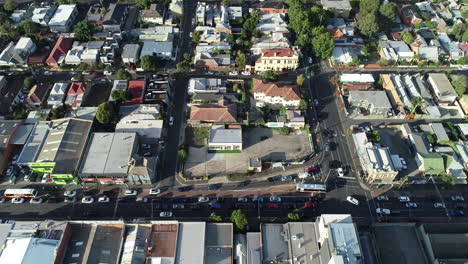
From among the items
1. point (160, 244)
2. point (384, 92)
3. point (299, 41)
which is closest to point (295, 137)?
point (384, 92)

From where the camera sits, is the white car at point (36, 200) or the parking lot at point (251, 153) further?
the parking lot at point (251, 153)

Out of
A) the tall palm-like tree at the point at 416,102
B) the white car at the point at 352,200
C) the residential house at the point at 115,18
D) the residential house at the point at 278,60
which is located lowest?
the white car at the point at 352,200

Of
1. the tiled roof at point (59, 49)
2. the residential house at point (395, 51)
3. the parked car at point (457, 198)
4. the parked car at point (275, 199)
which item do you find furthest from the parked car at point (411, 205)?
the tiled roof at point (59, 49)

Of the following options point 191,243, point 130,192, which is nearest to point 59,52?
point 130,192

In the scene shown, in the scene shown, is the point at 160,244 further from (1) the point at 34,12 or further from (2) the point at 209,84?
(1) the point at 34,12

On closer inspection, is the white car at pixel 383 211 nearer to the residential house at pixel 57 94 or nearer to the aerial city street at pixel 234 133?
the aerial city street at pixel 234 133

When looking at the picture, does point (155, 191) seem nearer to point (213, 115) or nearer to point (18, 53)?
point (213, 115)
